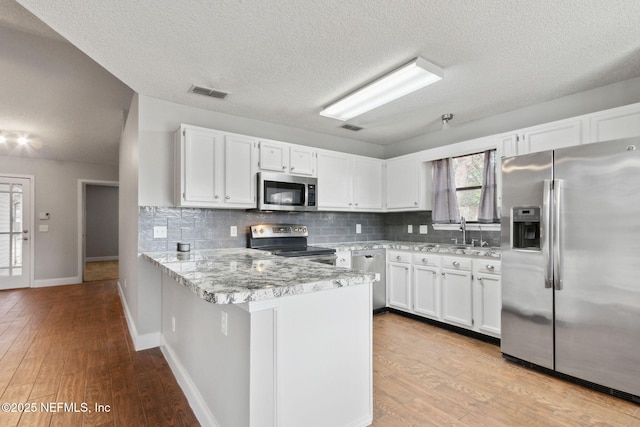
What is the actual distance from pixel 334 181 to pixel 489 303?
7.29ft

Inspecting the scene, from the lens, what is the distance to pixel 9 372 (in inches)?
101

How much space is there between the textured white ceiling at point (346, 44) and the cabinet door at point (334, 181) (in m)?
1.00

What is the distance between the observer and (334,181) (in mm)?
4199

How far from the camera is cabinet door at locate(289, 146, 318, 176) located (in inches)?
150

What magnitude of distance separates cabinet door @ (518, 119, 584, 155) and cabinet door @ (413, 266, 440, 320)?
5.15 ft

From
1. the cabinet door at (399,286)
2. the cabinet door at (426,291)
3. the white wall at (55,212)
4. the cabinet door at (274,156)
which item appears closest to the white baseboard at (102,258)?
the white wall at (55,212)

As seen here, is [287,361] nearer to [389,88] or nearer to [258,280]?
[258,280]

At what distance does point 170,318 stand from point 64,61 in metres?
2.48

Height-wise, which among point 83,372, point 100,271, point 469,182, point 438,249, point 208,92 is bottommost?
point 100,271

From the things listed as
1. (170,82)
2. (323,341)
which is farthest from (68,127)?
(323,341)

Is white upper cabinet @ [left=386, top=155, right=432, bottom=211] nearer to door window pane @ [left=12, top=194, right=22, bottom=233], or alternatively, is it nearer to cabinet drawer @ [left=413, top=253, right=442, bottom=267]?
cabinet drawer @ [left=413, top=253, right=442, bottom=267]

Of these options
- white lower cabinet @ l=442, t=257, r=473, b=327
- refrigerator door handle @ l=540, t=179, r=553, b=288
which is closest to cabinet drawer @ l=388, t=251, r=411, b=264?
white lower cabinet @ l=442, t=257, r=473, b=327

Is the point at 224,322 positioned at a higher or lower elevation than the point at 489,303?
higher

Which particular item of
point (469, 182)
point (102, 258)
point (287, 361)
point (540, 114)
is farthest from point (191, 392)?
point (102, 258)
